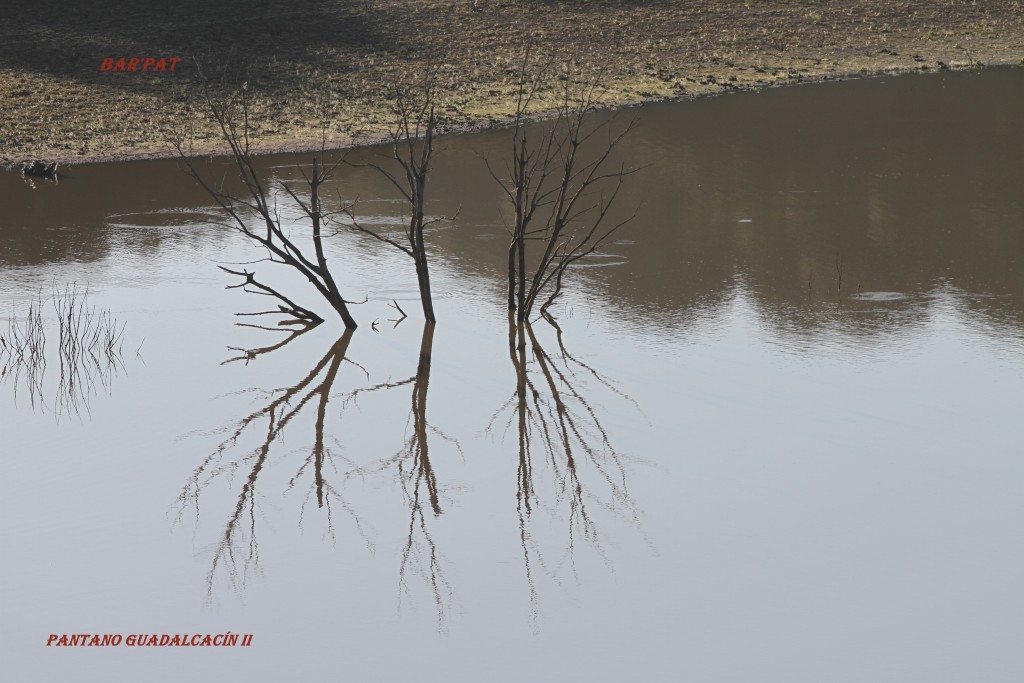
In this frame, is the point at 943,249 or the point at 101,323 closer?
the point at 101,323

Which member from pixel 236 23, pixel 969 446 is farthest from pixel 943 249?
pixel 236 23

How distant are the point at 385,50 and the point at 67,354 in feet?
64.5

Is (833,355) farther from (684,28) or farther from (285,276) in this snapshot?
(684,28)

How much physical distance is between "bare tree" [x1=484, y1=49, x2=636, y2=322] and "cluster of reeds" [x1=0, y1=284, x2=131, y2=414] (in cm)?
349

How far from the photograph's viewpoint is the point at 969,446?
813 centimetres

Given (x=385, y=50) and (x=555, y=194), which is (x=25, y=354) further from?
(x=385, y=50)

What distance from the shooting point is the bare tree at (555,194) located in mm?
10641

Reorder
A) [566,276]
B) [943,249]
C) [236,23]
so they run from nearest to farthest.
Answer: [566,276] < [943,249] < [236,23]

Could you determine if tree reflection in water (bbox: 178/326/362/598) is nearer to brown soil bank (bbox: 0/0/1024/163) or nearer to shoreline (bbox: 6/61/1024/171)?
shoreline (bbox: 6/61/1024/171)

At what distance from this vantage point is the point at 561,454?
27.4 ft

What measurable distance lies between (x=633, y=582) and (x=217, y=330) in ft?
19.8

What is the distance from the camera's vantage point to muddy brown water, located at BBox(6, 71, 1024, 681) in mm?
6133

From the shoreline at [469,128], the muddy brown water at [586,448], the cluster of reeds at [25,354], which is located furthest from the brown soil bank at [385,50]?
the cluster of reeds at [25,354]

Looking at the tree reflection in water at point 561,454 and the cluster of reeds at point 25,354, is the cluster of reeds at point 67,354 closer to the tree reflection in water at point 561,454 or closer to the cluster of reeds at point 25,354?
the cluster of reeds at point 25,354
